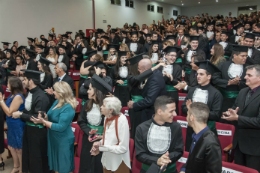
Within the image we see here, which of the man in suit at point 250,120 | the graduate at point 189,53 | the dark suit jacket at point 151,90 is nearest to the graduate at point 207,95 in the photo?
the man in suit at point 250,120

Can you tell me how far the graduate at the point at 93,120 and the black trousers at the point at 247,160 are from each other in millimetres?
1956

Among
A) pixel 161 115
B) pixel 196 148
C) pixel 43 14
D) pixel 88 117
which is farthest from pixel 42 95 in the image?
pixel 43 14

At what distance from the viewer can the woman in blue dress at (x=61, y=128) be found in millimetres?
3645

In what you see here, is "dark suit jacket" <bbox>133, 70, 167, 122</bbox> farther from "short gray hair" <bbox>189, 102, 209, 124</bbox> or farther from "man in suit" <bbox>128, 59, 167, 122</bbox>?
"short gray hair" <bbox>189, 102, 209, 124</bbox>

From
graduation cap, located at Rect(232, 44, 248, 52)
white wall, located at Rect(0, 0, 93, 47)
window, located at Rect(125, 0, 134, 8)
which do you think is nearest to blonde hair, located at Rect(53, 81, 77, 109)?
graduation cap, located at Rect(232, 44, 248, 52)

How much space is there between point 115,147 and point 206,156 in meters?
1.18

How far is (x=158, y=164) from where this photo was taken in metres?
2.45

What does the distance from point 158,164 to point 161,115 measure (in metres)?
0.53

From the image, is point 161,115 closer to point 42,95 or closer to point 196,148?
point 196,148

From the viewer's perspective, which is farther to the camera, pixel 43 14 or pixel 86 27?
pixel 86 27

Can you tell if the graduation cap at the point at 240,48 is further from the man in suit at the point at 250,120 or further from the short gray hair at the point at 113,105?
the short gray hair at the point at 113,105

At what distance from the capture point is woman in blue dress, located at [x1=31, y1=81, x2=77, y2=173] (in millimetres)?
3645

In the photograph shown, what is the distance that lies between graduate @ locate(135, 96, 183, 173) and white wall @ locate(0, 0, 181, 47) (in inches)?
543

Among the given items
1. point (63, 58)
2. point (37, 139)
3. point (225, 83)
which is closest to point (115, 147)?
point (37, 139)
